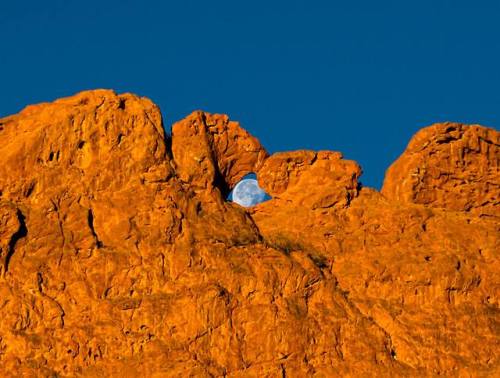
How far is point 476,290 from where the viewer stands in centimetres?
8038

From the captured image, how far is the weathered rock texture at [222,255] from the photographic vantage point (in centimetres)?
7631

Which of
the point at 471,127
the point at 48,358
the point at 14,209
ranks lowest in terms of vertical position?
the point at 48,358

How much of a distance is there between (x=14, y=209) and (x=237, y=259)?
747cm

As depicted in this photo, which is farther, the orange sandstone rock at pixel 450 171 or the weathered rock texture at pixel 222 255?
the orange sandstone rock at pixel 450 171

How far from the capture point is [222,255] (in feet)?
257

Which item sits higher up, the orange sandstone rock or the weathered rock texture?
the orange sandstone rock

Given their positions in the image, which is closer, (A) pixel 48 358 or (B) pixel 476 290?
(A) pixel 48 358

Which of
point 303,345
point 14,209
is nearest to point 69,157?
point 14,209

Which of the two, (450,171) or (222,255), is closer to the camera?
(222,255)

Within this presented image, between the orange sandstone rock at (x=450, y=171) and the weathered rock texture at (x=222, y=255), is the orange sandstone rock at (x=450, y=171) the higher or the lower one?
the higher one

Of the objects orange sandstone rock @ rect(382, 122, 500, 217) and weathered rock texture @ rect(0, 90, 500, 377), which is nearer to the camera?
weathered rock texture @ rect(0, 90, 500, 377)

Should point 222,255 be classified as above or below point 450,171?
below

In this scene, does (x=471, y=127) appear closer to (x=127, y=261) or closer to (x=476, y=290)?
(x=476, y=290)

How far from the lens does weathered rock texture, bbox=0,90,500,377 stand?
76.3 metres
